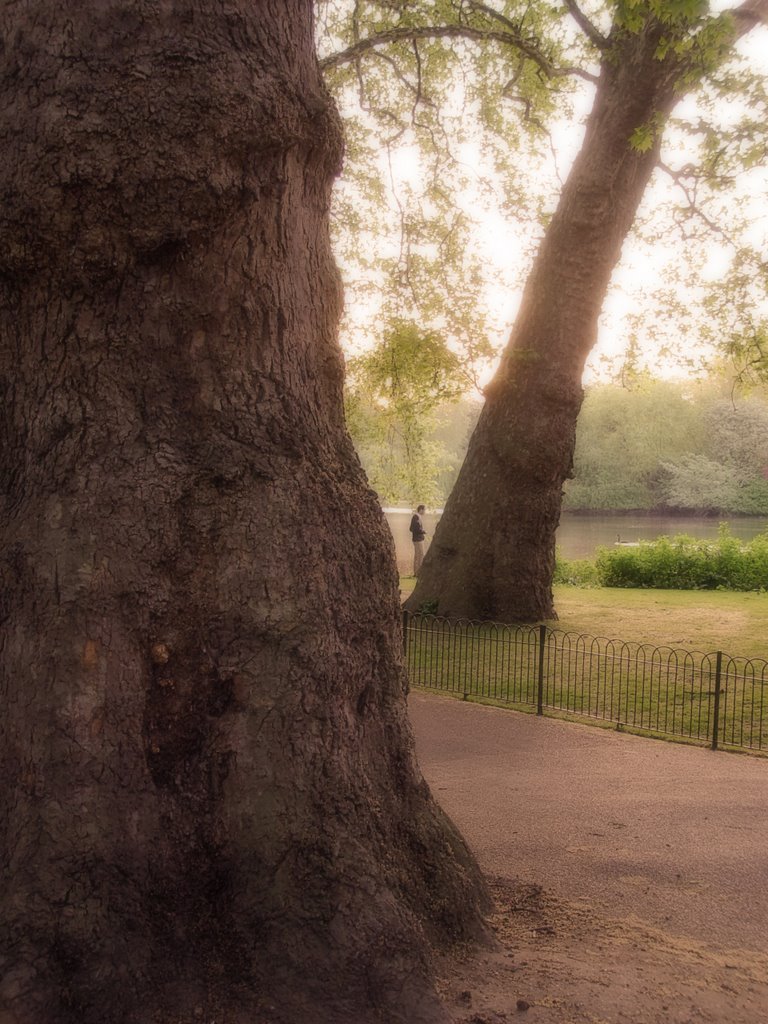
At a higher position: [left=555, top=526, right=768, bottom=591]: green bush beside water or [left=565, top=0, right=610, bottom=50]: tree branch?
[left=565, top=0, right=610, bottom=50]: tree branch

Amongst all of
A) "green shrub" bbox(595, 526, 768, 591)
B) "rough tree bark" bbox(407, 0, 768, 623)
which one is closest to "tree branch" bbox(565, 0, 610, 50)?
"rough tree bark" bbox(407, 0, 768, 623)

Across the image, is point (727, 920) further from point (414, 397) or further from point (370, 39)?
point (414, 397)

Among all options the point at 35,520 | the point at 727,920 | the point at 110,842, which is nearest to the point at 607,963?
the point at 727,920

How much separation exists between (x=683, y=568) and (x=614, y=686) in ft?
40.8

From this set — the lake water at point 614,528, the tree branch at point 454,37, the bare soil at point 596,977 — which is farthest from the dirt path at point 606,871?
the lake water at point 614,528

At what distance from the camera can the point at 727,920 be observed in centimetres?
506

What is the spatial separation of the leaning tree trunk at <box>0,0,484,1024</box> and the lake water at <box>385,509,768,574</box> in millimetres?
29319

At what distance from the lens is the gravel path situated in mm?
5324

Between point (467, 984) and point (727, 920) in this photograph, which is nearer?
point (467, 984)

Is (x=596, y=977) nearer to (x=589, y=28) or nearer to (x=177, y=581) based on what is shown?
(x=177, y=581)

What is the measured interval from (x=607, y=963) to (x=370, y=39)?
14.6 metres

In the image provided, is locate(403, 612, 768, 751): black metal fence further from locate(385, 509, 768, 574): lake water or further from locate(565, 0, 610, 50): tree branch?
locate(385, 509, 768, 574): lake water

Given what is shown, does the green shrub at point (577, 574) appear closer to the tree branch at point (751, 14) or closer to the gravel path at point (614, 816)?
the tree branch at point (751, 14)

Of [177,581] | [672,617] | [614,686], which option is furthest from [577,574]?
[177,581]
